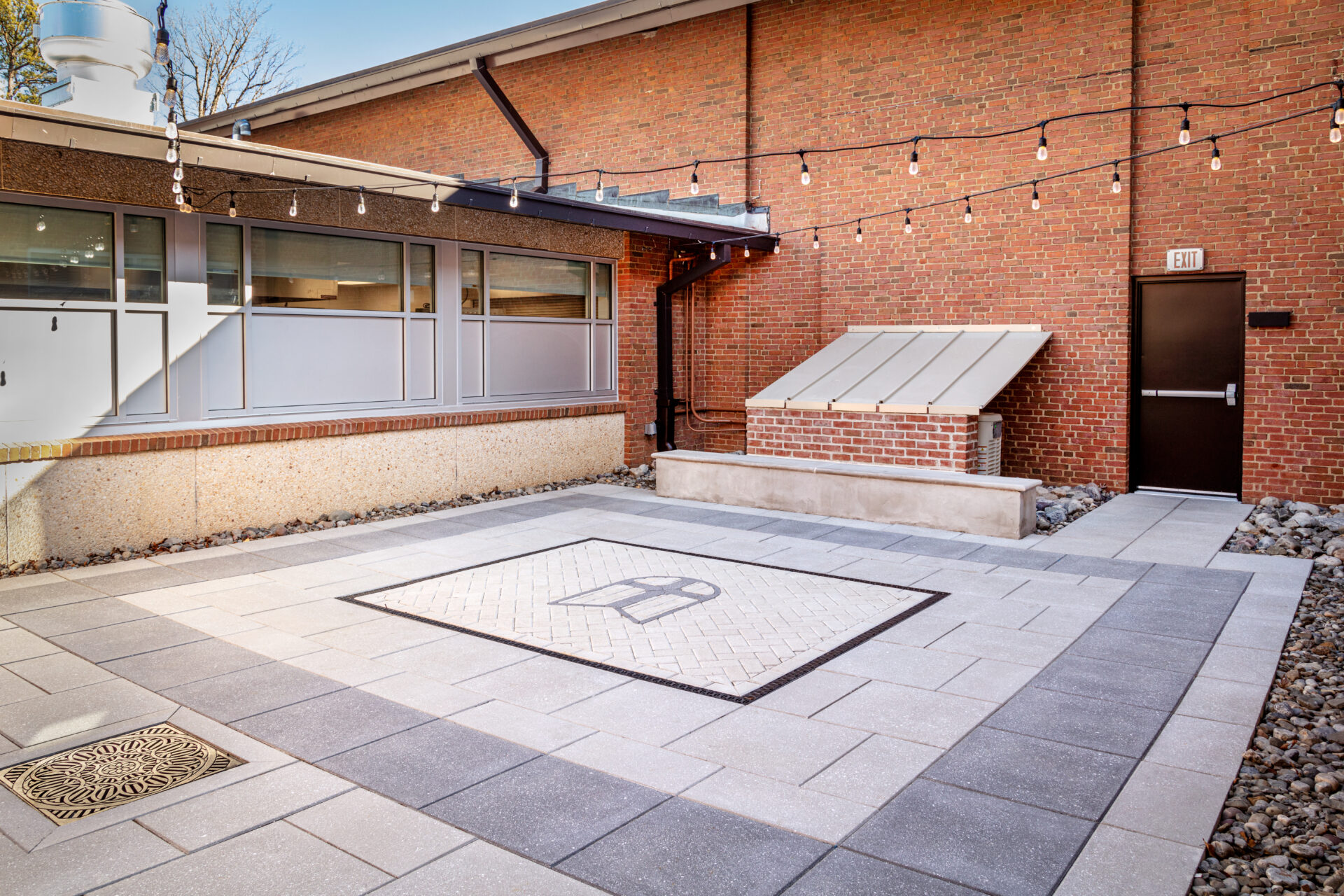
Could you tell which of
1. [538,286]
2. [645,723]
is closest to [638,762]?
[645,723]

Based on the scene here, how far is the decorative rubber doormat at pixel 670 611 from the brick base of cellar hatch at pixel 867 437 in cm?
271

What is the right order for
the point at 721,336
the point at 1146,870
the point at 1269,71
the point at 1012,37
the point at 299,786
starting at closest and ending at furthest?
the point at 1146,870
the point at 299,786
the point at 1269,71
the point at 1012,37
the point at 721,336

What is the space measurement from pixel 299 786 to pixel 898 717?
92.5 inches

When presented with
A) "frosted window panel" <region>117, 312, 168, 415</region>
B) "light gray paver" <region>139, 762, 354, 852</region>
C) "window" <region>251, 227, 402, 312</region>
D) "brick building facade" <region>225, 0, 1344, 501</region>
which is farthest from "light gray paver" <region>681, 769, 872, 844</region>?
"brick building facade" <region>225, 0, 1344, 501</region>

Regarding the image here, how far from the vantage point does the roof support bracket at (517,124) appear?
A: 13750mm

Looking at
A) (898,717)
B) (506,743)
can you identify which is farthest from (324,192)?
(898,717)

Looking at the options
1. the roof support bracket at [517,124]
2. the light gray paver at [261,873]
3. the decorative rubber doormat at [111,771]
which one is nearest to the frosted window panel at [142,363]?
the decorative rubber doormat at [111,771]

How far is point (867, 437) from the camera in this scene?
29.7 feet

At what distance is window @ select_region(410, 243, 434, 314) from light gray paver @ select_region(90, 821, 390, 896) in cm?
675

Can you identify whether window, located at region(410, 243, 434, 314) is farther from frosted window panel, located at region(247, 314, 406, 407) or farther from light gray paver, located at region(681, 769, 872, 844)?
light gray paver, located at region(681, 769, 872, 844)

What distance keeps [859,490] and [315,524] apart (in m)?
4.73

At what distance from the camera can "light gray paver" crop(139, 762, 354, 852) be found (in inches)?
119

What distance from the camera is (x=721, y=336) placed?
39.9ft

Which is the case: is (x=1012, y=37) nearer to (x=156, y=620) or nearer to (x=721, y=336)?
(x=721, y=336)
